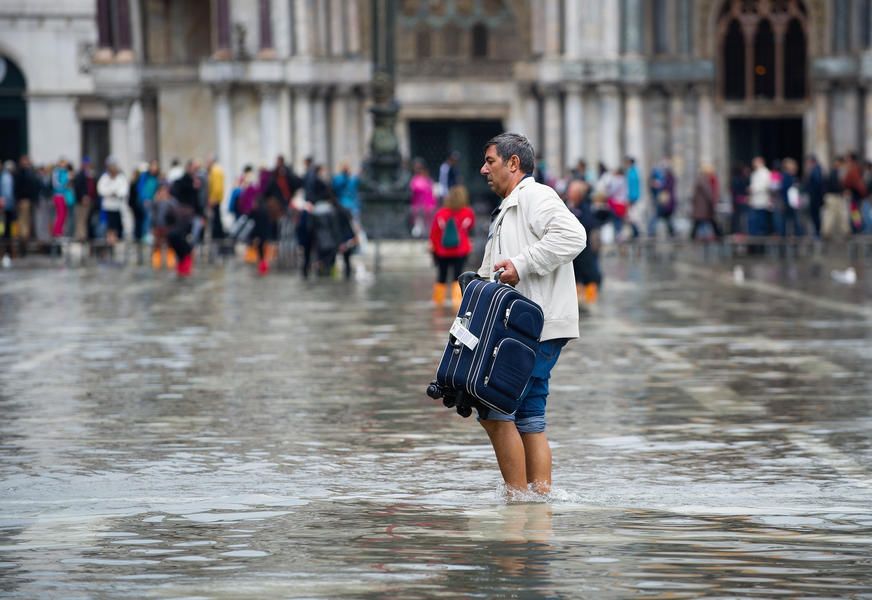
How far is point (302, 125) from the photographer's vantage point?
4594 centimetres

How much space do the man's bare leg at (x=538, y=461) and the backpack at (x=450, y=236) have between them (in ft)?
49.1

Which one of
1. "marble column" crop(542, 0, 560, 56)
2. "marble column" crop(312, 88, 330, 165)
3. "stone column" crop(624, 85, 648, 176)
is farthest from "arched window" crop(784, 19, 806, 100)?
"marble column" crop(312, 88, 330, 165)

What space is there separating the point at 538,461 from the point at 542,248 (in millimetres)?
996

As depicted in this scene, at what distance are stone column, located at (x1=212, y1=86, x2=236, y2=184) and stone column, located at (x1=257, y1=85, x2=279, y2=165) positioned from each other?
72 cm

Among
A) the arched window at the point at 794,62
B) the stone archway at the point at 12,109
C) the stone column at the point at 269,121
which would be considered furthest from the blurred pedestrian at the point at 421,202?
the stone archway at the point at 12,109

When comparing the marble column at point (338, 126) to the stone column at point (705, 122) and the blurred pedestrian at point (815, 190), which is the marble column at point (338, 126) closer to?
the stone column at point (705, 122)

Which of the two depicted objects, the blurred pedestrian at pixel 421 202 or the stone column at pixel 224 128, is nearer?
the blurred pedestrian at pixel 421 202

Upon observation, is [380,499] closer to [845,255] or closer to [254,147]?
[845,255]

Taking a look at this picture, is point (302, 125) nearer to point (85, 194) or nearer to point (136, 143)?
point (136, 143)

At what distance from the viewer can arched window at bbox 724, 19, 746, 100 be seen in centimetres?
4634

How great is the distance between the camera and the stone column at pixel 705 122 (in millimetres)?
46094

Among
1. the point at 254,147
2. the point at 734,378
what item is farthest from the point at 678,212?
the point at 734,378

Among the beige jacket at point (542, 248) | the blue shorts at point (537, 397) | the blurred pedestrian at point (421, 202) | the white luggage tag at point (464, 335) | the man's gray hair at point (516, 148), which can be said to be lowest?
the blurred pedestrian at point (421, 202)

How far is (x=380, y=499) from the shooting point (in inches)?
415
